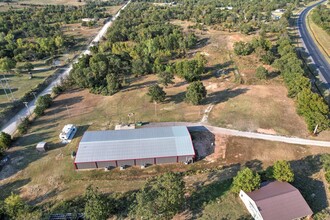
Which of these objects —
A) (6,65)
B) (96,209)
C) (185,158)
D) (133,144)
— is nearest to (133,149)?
(133,144)

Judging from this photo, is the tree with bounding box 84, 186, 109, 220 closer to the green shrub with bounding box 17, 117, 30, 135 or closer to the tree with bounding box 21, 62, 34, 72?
the green shrub with bounding box 17, 117, 30, 135

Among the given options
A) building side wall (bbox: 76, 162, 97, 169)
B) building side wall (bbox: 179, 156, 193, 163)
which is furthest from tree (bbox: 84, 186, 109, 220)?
building side wall (bbox: 179, 156, 193, 163)

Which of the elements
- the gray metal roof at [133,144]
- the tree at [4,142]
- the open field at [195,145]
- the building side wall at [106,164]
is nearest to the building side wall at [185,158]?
the gray metal roof at [133,144]

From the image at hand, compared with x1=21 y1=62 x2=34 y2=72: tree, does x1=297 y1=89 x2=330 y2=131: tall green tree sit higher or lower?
lower

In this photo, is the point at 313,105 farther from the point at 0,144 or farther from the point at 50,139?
the point at 0,144

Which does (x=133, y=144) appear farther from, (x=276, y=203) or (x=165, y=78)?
(x=165, y=78)
